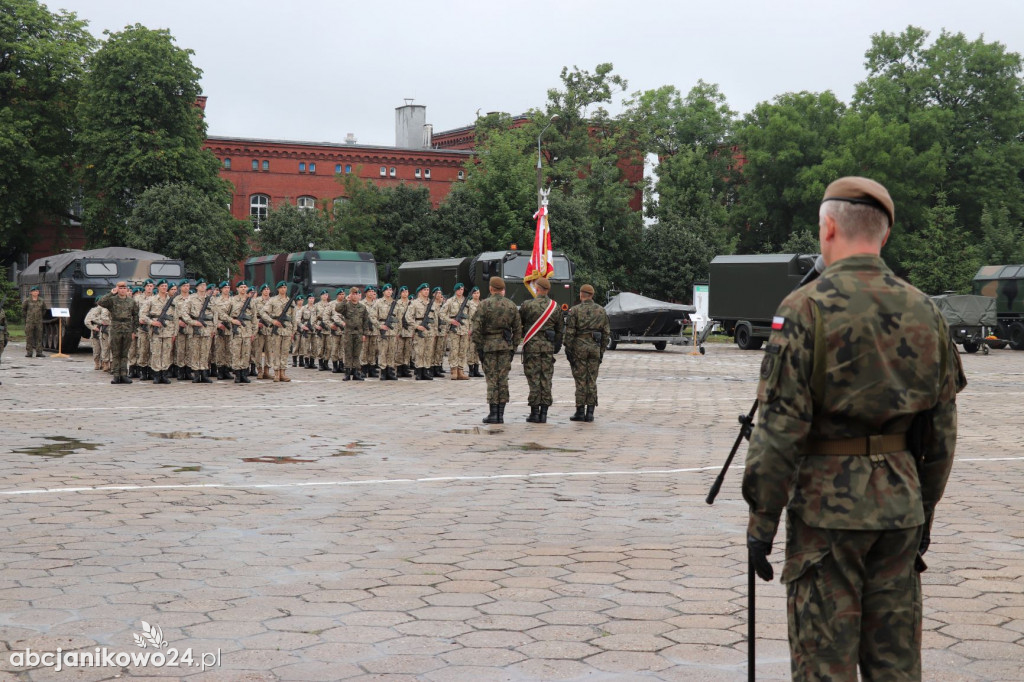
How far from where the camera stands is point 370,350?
944 inches

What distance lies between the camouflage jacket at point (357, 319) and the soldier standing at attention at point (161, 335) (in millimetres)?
3382

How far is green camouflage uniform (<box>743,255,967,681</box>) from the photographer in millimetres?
3258

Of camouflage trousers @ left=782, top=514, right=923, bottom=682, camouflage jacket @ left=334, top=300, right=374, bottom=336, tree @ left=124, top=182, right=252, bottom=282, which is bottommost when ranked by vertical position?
camouflage trousers @ left=782, top=514, right=923, bottom=682

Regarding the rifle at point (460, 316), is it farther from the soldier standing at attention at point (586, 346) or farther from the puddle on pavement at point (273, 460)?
the puddle on pavement at point (273, 460)

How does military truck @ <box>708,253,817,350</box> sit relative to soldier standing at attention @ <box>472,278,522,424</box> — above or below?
above


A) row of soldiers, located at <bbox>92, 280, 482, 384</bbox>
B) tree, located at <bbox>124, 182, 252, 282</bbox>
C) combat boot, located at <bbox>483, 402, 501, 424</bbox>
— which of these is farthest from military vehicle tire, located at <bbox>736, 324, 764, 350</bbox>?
combat boot, located at <bbox>483, 402, 501, 424</bbox>

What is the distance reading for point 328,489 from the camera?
9242 mm

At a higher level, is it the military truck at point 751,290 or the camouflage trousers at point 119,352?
the military truck at point 751,290

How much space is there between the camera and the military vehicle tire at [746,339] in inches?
1507

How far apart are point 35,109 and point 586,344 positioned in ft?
149

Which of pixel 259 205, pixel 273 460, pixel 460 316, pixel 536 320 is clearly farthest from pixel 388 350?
pixel 259 205

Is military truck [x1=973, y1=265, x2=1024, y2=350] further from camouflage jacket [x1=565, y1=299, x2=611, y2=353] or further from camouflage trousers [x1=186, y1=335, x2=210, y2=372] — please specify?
camouflage jacket [x1=565, y1=299, x2=611, y2=353]

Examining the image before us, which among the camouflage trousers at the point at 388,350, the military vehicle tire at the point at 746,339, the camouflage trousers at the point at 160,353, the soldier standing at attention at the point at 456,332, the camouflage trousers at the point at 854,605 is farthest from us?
the military vehicle tire at the point at 746,339

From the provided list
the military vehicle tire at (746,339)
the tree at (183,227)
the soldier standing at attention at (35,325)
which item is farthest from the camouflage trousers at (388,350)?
the tree at (183,227)
